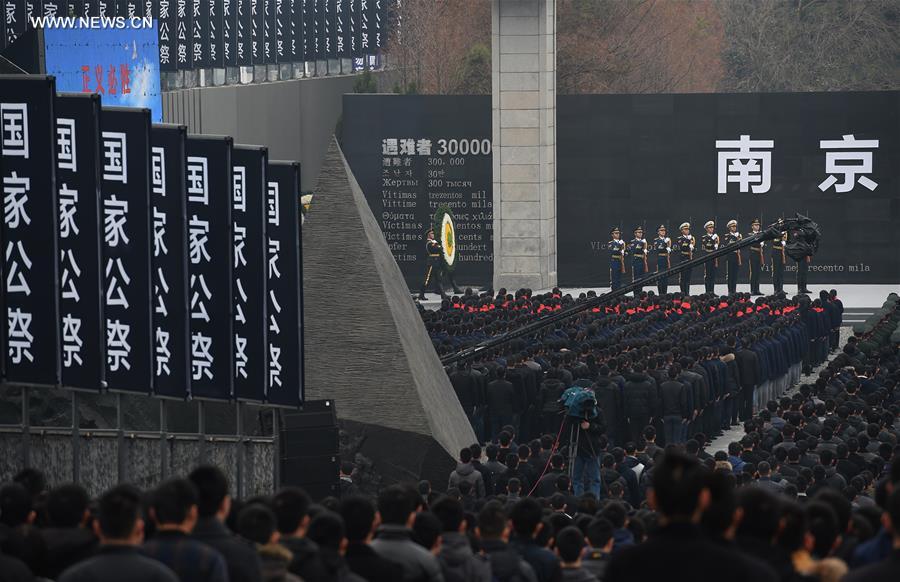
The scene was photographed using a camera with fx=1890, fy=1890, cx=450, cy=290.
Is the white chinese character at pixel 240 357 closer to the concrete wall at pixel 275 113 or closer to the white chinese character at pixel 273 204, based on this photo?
the white chinese character at pixel 273 204

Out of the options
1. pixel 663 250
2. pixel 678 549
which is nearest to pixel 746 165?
pixel 663 250

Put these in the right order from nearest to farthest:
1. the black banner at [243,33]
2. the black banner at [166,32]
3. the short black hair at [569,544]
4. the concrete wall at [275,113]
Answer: the short black hair at [569,544] → the black banner at [166,32] → the concrete wall at [275,113] → the black banner at [243,33]

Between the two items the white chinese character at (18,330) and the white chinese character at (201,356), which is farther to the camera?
the white chinese character at (201,356)

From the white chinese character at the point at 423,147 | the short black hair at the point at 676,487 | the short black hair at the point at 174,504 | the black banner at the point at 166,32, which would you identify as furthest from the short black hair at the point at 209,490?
the black banner at the point at 166,32

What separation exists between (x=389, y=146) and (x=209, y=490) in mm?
30290

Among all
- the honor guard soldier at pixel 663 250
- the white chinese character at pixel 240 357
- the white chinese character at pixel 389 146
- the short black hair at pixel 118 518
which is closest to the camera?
the short black hair at pixel 118 518

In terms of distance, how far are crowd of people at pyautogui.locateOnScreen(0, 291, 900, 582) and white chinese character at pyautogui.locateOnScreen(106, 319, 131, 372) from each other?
7.53 feet

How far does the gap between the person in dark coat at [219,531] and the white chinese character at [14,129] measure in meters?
5.45

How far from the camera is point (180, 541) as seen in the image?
7.12 metres

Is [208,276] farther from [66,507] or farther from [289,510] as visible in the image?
[289,510]

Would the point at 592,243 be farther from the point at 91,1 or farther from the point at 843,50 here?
the point at 843,50

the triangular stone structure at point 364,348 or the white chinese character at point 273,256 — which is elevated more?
the white chinese character at point 273,256

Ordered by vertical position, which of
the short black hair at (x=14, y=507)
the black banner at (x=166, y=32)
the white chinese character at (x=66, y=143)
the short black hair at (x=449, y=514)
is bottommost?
the short black hair at (x=449, y=514)

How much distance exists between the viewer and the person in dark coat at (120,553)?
6.60 metres
